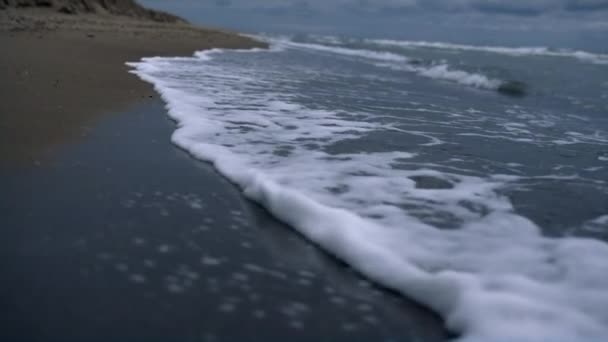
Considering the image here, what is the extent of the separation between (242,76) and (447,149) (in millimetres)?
5516

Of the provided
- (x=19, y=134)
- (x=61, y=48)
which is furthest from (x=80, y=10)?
(x=19, y=134)

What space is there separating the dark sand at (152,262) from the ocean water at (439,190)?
18 cm

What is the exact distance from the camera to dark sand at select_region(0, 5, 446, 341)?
6.50ft

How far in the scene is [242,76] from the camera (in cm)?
963

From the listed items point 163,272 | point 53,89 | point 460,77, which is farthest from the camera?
point 460,77

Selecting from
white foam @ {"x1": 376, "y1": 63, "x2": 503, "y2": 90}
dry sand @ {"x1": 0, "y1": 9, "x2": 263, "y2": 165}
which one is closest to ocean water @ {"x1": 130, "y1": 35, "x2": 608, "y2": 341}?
dry sand @ {"x1": 0, "y1": 9, "x2": 263, "y2": 165}

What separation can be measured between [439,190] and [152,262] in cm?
206

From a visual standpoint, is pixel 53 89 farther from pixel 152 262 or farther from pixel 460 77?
pixel 460 77

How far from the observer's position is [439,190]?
11.9ft

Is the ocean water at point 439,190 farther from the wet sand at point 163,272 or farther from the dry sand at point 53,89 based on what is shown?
the dry sand at point 53,89

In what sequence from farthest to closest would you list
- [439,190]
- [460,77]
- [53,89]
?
[460,77] → [53,89] → [439,190]

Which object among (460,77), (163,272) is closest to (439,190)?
(163,272)

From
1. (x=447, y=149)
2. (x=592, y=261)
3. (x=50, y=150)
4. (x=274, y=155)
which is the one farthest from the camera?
(x=447, y=149)

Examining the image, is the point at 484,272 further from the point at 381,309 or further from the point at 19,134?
the point at 19,134
